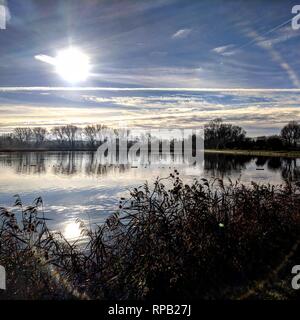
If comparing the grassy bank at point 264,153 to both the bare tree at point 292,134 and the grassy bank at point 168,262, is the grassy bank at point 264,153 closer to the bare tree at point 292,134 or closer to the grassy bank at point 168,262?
the bare tree at point 292,134

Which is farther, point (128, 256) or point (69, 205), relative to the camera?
point (69, 205)

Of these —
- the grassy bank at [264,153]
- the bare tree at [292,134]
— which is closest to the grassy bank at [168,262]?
the grassy bank at [264,153]

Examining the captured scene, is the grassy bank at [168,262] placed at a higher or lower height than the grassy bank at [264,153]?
lower

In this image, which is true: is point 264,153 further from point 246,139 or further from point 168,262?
point 168,262

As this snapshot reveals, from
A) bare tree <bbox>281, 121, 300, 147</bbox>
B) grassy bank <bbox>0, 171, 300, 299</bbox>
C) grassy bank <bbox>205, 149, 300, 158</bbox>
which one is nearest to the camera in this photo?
grassy bank <bbox>0, 171, 300, 299</bbox>

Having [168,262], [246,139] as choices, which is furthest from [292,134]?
[168,262]

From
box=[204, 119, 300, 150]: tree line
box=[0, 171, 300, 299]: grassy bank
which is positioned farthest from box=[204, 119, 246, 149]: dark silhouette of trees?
box=[0, 171, 300, 299]: grassy bank

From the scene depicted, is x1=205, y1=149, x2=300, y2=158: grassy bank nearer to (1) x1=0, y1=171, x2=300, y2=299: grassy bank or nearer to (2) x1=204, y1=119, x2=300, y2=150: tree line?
(2) x1=204, y1=119, x2=300, y2=150: tree line

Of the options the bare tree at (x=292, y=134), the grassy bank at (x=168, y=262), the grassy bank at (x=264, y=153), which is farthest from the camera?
the bare tree at (x=292, y=134)
